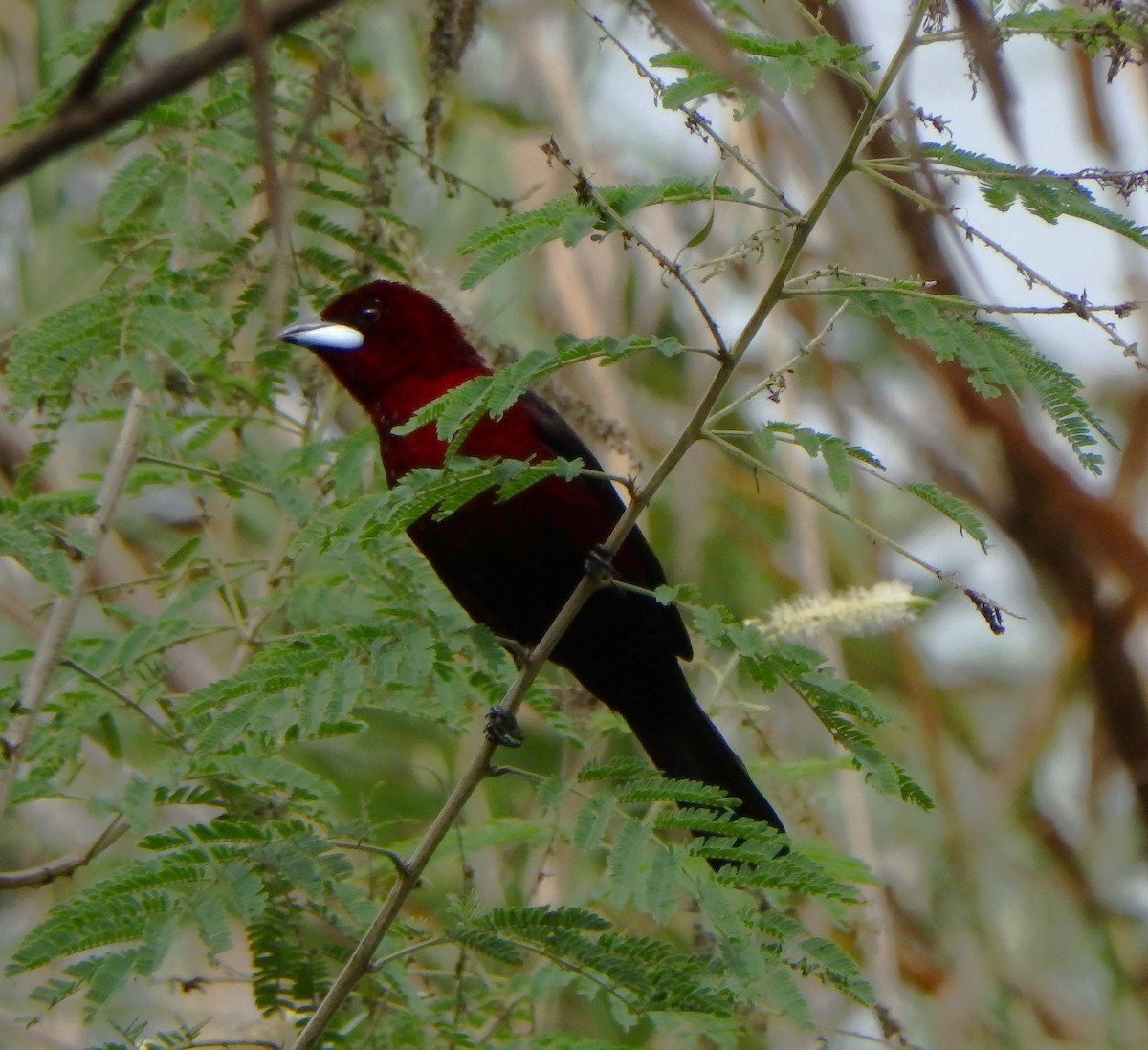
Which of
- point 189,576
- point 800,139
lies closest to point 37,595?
point 189,576

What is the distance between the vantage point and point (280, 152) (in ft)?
10.5

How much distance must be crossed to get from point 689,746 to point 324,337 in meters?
1.18

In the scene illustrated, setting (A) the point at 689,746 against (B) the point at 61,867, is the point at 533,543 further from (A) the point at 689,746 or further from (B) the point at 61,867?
(B) the point at 61,867

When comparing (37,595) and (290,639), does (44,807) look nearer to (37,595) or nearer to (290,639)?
(37,595)

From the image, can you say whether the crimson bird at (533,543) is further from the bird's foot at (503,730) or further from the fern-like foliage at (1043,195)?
the fern-like foliage at (1043,195)

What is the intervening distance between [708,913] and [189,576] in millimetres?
1588

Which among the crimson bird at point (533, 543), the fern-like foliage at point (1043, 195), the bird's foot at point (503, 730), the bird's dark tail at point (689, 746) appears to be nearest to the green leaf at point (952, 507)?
the fern-like foliage at point (1043, 195)

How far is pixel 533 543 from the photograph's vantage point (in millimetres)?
3314

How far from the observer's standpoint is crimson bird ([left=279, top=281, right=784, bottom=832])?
3273 millimetres

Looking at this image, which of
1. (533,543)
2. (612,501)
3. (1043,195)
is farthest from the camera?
(612,501)

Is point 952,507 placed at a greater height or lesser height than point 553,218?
lesser

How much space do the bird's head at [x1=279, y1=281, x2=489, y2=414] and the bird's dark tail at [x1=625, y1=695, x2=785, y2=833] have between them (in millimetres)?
857

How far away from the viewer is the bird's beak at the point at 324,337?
11.5ft

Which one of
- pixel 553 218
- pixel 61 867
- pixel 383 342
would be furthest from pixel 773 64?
pixel 61 867
